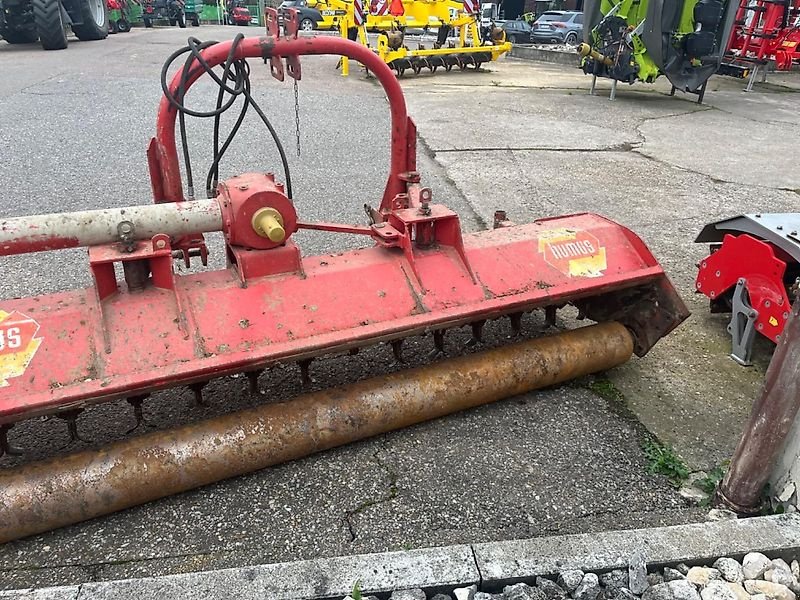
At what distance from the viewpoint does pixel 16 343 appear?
1.92 metres

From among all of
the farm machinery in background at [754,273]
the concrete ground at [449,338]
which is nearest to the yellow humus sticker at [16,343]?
the concrete ground at [449,338]

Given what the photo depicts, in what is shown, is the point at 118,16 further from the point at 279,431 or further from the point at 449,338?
the point at 279,431

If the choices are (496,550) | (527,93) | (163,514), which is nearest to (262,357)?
(163,514)

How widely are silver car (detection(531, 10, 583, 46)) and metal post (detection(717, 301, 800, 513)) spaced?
837 inches

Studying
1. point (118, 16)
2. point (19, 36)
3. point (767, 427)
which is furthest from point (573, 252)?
point (118, 16)

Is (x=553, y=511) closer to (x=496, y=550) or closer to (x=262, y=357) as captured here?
(x=496, y=550)

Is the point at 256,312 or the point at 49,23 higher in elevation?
the point at 49,23

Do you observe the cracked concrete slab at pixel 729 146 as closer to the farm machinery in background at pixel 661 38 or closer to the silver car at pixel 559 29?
the farm machinery in background at pixel 661 38

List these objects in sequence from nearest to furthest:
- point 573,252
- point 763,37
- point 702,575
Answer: point 702,575 < point 573,252 < point 763,37

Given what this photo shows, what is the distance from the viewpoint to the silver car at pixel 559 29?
21.2 metres

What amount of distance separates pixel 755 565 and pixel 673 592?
27cm

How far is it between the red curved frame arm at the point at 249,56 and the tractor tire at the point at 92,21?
15986 mm

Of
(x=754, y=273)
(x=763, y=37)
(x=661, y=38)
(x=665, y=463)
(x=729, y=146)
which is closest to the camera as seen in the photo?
(x=665, y=463)

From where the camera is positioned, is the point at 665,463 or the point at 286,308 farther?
the point at 665,463
